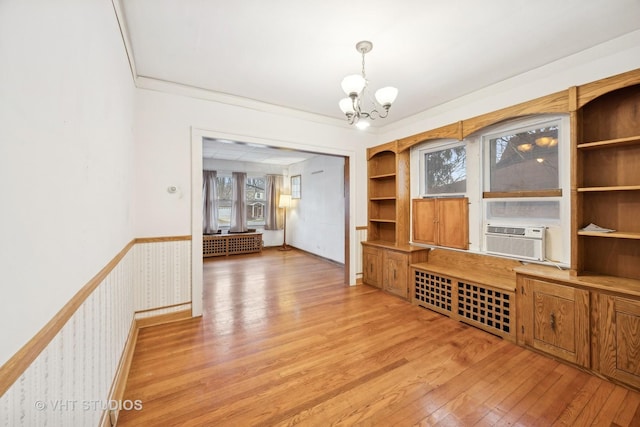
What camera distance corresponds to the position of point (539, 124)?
281cm

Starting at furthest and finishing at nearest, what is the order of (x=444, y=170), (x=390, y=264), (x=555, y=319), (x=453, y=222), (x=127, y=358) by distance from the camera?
(x=390, y=264)
(x=444, y=170)
(x=453, y=222)
(x=555, y=319)
(x=127, y=358)

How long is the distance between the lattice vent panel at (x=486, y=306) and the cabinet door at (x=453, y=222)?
64 centimetres

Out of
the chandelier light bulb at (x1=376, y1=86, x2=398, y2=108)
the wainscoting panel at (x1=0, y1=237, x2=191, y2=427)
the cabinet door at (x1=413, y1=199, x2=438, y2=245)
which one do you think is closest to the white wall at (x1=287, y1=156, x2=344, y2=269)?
the cabinet door at (x1=413, y1=199, x2=438, y2=245)

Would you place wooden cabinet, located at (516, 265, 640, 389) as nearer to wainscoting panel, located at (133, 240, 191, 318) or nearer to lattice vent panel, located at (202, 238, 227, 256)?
wainscoting panel, located at (133, 240, 191, 318)

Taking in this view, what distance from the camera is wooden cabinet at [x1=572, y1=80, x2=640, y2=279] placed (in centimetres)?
221

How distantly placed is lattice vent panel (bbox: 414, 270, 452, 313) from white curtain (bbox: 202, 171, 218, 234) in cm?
563

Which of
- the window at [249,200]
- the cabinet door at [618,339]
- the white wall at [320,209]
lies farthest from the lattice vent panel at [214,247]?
the cabinet door at [618,339]

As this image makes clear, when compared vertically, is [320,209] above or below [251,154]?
below

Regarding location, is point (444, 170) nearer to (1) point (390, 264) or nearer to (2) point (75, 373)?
(1) point (390, 264)

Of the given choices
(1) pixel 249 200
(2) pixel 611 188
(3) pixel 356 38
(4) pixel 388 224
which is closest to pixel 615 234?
(2) pixel 611 188

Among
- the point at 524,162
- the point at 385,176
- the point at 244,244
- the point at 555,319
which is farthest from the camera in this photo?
the point at 244,244

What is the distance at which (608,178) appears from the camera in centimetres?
235

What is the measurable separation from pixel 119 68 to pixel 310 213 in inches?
219

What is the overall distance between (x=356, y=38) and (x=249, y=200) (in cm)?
657
